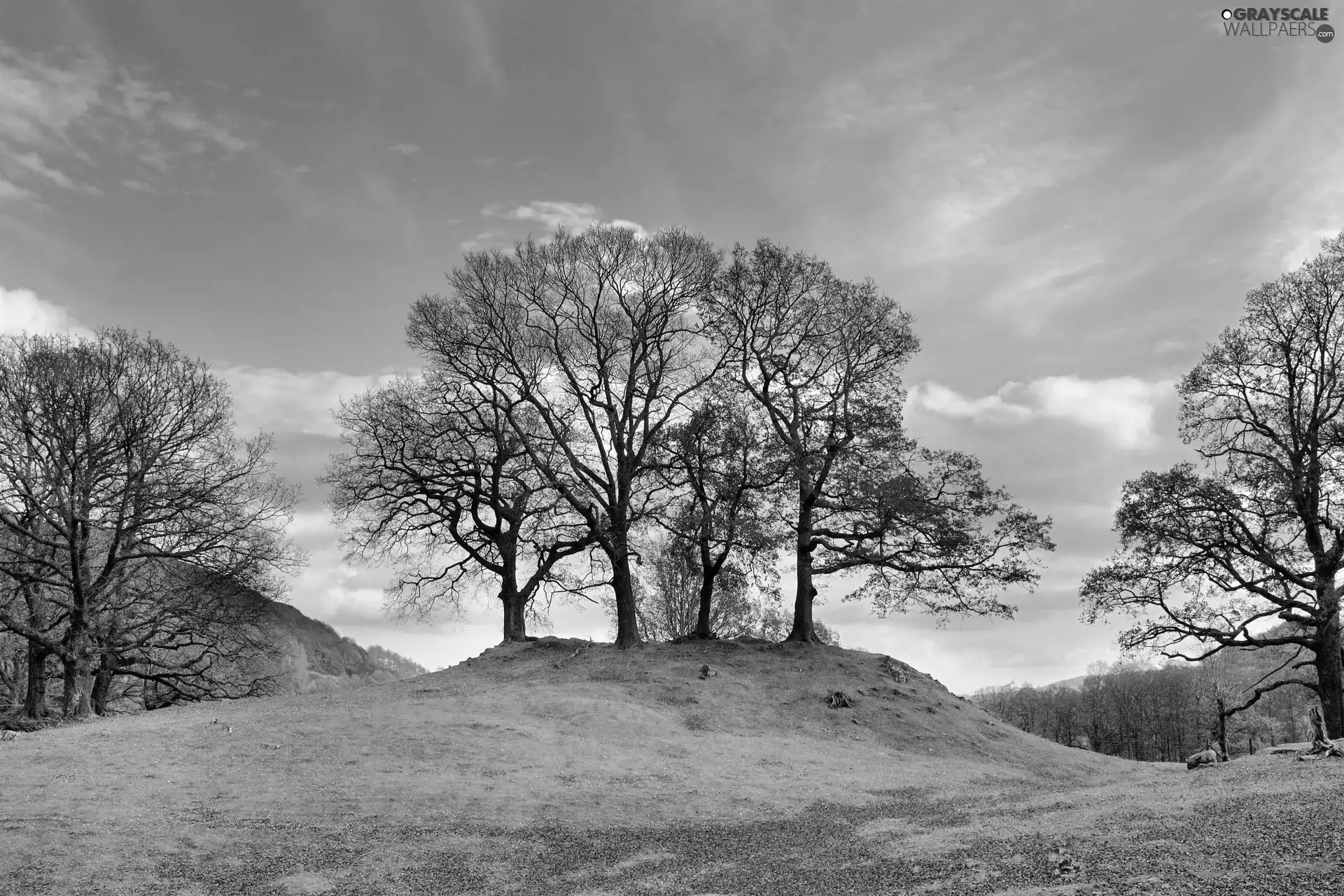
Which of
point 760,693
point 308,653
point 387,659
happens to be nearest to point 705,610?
point 760,693

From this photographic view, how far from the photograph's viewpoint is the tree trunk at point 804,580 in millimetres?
34781

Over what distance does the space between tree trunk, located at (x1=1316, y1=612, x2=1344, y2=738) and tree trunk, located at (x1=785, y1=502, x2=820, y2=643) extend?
663 inches

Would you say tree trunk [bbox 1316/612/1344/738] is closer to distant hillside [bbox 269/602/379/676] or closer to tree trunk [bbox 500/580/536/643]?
tree trunk [bbox 500/580/536/643]

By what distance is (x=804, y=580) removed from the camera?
1371 inches

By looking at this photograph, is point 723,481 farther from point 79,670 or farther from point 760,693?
point 79,670

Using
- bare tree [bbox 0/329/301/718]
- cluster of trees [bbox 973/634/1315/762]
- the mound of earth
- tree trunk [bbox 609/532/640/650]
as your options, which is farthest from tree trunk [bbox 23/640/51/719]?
cluster of trees [bbox 973/634/1315/762]

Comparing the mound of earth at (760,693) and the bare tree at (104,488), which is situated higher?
the bare tree at (104,488)

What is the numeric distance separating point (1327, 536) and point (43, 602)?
45831 mm

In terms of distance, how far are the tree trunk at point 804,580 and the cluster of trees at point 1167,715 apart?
187 ft

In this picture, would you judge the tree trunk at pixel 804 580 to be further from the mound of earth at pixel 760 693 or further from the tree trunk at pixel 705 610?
the tree trunk at pixel 705 610

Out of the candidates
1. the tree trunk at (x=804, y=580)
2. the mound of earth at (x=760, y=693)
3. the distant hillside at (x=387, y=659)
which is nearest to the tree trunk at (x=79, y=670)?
the mound of earth at (x=760, y=693)

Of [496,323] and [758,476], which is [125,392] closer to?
[496,323]

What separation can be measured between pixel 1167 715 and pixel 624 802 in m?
90.2

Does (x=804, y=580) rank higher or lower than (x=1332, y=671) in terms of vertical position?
higher
